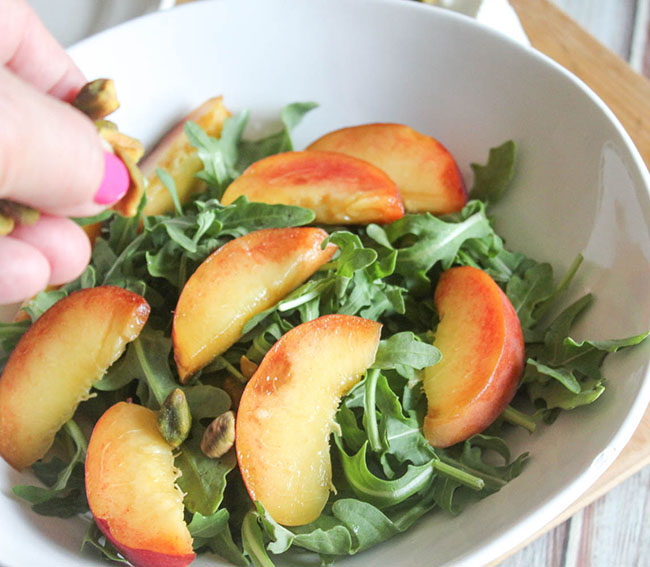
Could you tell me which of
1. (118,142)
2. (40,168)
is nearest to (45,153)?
(40,168)

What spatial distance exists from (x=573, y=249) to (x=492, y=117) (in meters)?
0.22

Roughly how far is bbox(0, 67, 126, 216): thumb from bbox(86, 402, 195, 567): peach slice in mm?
275

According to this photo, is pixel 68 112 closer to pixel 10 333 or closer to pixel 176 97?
pixel 10 333

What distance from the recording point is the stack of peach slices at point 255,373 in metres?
0.63

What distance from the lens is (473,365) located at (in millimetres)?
701

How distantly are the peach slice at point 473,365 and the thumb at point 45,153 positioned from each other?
395 mm

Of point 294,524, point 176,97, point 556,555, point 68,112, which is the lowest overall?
point 556,555

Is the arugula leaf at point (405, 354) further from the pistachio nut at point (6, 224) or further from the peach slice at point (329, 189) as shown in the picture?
the pistachio nut at point (6, 224)

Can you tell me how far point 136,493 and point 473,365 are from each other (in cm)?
33

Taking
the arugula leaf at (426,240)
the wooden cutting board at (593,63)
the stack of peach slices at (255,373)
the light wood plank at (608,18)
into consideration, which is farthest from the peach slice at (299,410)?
the light wood plank at (608,18)

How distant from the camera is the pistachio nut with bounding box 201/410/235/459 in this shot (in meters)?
0.63

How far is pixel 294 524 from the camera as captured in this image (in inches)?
25.5

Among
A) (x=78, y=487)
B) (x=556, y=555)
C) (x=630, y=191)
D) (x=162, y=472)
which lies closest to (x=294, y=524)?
(x=162, y=472)

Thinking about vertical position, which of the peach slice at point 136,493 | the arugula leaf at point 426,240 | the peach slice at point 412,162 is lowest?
the peach slice at point 136,493
